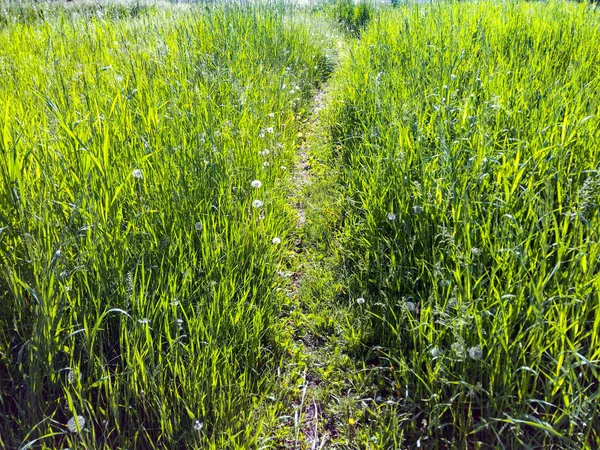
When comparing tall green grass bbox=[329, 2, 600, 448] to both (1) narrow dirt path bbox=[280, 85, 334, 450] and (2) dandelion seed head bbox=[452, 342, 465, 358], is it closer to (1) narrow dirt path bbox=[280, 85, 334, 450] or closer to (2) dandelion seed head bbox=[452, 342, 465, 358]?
(2) dandelion seed head bbox=[452, 342, 465, 358]

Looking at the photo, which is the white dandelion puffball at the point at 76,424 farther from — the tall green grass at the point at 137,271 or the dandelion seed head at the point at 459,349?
the dandelion seed head at the point at 459,349

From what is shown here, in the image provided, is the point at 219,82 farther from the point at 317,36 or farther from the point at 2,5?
the point at 2,5

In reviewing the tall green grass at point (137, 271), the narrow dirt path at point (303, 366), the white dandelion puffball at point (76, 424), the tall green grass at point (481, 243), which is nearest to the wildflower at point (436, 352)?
the tall green grass at point (481, 243)

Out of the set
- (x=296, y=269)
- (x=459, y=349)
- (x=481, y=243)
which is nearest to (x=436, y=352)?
(x=459, y=349)

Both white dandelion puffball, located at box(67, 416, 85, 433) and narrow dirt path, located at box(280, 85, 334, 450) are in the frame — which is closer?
white dandelion puffball, located at box(67, 416, 85, 433)

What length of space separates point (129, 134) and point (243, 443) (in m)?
1.73

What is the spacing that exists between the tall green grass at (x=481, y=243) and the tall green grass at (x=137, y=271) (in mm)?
558

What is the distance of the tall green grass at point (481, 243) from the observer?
1467mm

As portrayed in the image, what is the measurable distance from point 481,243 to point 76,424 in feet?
5.41

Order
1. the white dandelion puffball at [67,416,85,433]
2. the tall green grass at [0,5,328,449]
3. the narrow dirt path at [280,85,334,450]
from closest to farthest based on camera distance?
the white dandelion puffball at [67,416,85,433], the tall green grass at [0,5,328,449], the narrow dirt path at [280,85,334,450]

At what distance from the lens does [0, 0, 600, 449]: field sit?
4.79 feet

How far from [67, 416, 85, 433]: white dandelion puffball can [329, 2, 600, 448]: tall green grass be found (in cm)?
97

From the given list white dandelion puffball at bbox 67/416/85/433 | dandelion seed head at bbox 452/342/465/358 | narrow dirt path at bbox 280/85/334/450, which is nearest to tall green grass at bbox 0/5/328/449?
white dandelion puffball at bbox 67/416/85/433

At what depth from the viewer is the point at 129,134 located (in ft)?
7.95
